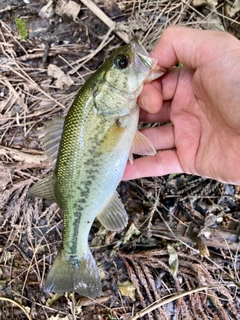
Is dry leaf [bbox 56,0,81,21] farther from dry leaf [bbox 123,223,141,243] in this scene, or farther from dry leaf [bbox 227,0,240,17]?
dry leaf [bbox 123,223,141,243]

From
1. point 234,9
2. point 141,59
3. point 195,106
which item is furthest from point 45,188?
point 234,9

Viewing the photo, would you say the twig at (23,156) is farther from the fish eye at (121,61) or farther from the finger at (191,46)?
the finger at (191,46)

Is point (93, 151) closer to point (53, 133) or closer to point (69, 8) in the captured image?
point (53, 133)

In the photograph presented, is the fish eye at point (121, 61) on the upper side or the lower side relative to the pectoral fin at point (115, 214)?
upper

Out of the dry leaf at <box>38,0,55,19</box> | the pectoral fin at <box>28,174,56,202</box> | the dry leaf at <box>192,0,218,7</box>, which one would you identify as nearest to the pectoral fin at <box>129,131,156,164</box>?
the pectoral fin at <box>28,174,56,202</box>

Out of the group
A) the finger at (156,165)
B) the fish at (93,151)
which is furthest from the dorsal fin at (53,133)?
the finger at (156,165)

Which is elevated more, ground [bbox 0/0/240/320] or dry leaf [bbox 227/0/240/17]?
dry leaf [bbox 227/0/240/17]
